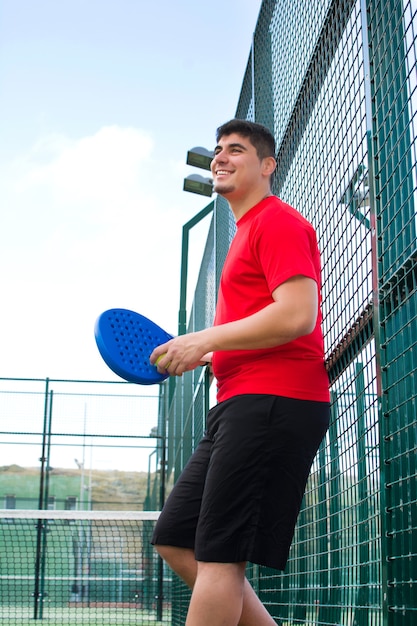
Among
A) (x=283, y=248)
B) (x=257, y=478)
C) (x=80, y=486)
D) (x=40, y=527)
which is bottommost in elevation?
(x=257, y=478)

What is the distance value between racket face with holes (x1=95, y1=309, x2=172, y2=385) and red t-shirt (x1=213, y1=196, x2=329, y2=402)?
24cm

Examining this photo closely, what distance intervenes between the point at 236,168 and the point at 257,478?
0.95 metres

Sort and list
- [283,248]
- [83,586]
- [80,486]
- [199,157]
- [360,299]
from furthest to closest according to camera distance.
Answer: [80,486] → [83,586] → [199,157] → [360,299] → [283,248]

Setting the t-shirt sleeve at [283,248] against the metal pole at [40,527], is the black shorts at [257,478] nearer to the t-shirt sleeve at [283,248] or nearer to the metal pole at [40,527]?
the t-shirt sleeve at [283,248]

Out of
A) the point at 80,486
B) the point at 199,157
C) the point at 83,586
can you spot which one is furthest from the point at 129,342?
the point at 80,486

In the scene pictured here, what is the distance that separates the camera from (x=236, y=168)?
2436mm

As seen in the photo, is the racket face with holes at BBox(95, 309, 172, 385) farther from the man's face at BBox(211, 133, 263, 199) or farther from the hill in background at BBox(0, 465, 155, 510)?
the hill in background at BBox(0, 465, 155, 510)

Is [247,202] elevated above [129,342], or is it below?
above

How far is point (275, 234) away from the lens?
2105 millimetres

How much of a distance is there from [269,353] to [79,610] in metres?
12.1

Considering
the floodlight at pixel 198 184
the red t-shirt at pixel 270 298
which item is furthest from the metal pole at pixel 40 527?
the red t-shirt at pixel 270 298

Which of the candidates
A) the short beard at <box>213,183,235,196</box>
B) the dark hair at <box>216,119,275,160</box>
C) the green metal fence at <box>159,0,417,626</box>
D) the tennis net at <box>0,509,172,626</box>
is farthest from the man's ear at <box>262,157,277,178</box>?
the tennis net at <box>0,509,172,626</box>

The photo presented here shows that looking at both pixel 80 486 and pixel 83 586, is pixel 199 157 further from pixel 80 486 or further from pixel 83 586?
pixel 80 486

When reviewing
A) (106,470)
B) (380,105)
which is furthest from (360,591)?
(106,470)
